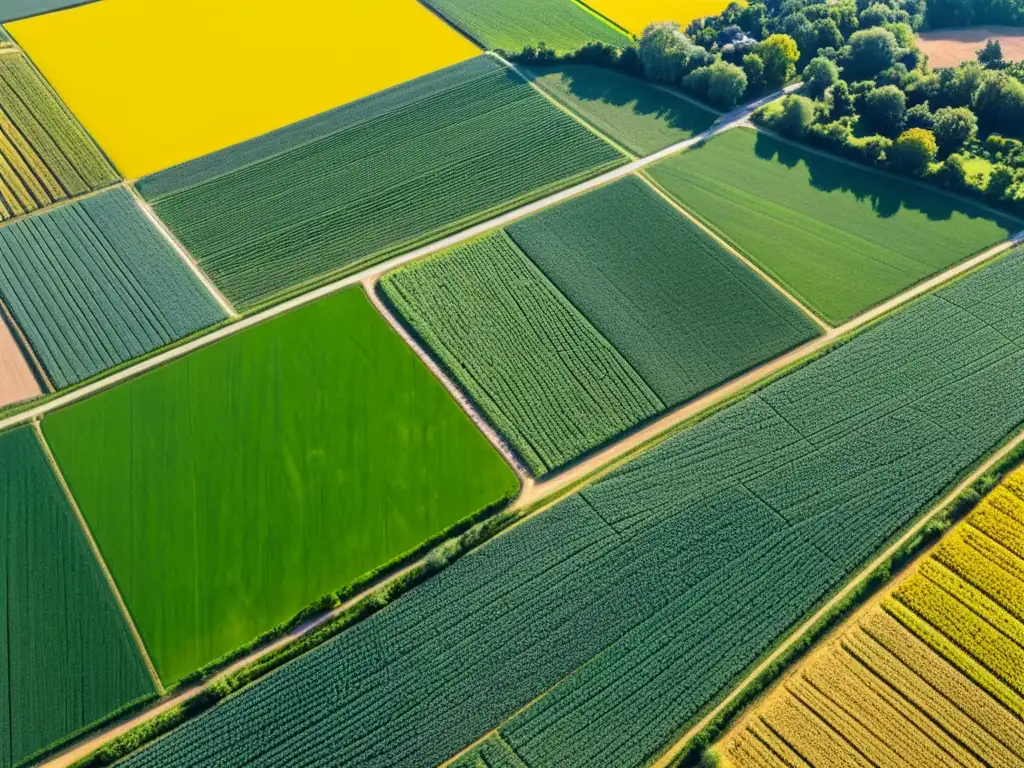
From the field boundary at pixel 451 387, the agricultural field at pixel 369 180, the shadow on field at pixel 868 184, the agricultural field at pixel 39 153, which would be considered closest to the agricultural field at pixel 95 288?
the agricultural field at pixel 39 153

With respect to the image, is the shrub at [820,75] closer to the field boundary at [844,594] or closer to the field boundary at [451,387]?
the field boundary at [844,594]

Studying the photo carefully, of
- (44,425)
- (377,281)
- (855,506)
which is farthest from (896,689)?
(44,425)

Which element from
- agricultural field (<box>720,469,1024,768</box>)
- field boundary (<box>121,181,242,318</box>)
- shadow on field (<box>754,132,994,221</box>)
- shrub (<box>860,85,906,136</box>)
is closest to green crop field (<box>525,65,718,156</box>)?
shadow on field (<box>754,132,994,221</box>)

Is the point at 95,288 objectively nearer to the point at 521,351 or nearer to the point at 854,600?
the point at 521,351

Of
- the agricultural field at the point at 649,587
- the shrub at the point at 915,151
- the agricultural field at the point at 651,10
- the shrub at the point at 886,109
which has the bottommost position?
the agricultural field at the point at 649,587

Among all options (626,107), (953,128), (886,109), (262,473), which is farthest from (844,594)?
(626,107)

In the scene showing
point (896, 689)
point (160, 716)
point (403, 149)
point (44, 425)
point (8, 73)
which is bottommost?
point (896, 689)

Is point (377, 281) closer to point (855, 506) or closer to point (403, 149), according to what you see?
point (403, 149)
